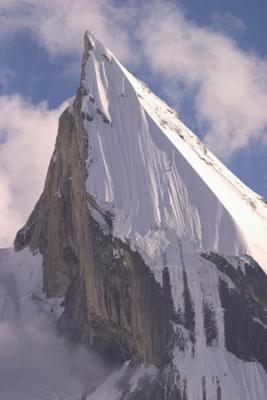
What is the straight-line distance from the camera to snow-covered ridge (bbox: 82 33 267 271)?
8969 cm

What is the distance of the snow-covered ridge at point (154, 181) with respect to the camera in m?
89.7

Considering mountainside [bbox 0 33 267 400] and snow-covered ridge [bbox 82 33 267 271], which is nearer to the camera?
mountainside [bbox 0 33 267 400]

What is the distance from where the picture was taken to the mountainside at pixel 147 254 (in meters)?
85.4

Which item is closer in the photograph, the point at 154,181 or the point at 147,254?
the point at 147,254

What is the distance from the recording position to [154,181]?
311 feet

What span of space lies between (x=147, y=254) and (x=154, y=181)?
27.8ft

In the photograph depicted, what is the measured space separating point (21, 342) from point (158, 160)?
19.6 meters

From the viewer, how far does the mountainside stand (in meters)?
85.4

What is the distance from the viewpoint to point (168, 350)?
8519cm

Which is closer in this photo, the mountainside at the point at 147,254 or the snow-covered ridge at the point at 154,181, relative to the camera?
the mountainside at the point at 147,254

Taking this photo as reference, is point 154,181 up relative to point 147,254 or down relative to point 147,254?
up

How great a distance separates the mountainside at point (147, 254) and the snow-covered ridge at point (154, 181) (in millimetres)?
107

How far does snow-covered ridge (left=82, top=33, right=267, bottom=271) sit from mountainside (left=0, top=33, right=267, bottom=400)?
0.11 m

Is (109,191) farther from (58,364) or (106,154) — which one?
(58,364)
